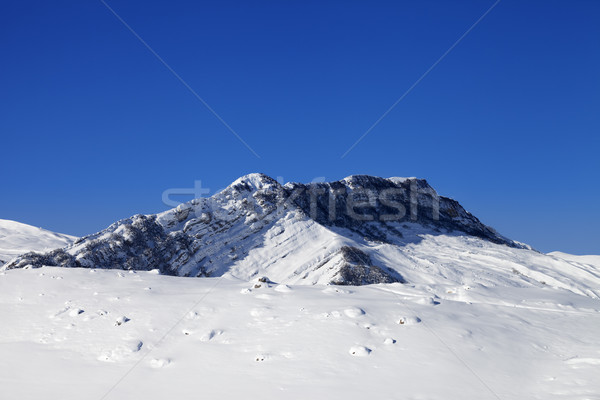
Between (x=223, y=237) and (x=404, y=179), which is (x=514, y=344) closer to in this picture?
(x=223, y=237)

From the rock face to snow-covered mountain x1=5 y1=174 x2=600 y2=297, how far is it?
9cm

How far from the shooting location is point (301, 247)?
3634cm

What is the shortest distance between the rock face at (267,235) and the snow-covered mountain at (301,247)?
86mm

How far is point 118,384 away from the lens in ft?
30.0

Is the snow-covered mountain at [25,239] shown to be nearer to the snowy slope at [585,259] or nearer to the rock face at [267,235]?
the rock face at [267,235]

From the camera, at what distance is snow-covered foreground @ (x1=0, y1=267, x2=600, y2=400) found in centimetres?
902

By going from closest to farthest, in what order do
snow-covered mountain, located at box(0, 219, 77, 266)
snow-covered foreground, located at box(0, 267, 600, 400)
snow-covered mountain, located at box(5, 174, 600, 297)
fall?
1. snow-covered foreground, located at box(0, 267, 600, 400)
2. snow-covered mountain, located at box(5, 174, 600, 297)
3. snow-covered mountain, located at box(0, 219, 77, 266)

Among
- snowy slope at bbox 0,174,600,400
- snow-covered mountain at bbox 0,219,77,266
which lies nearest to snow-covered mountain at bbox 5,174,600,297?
snowy slope at bbox 0,174,600,400

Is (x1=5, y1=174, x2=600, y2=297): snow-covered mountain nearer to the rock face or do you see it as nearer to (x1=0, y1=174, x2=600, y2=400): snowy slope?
the rock face

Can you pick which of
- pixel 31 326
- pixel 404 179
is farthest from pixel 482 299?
pixel 404 179

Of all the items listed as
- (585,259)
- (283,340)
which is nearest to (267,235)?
(283,340)

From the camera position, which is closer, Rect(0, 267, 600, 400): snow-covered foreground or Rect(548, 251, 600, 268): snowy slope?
Rect(0, 267, 600, 400): snow-covered foreground

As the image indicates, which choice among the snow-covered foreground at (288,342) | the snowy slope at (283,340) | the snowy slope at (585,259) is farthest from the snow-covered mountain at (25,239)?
the snowy slope at (585,259)

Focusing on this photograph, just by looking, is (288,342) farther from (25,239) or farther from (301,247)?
(25,239)
